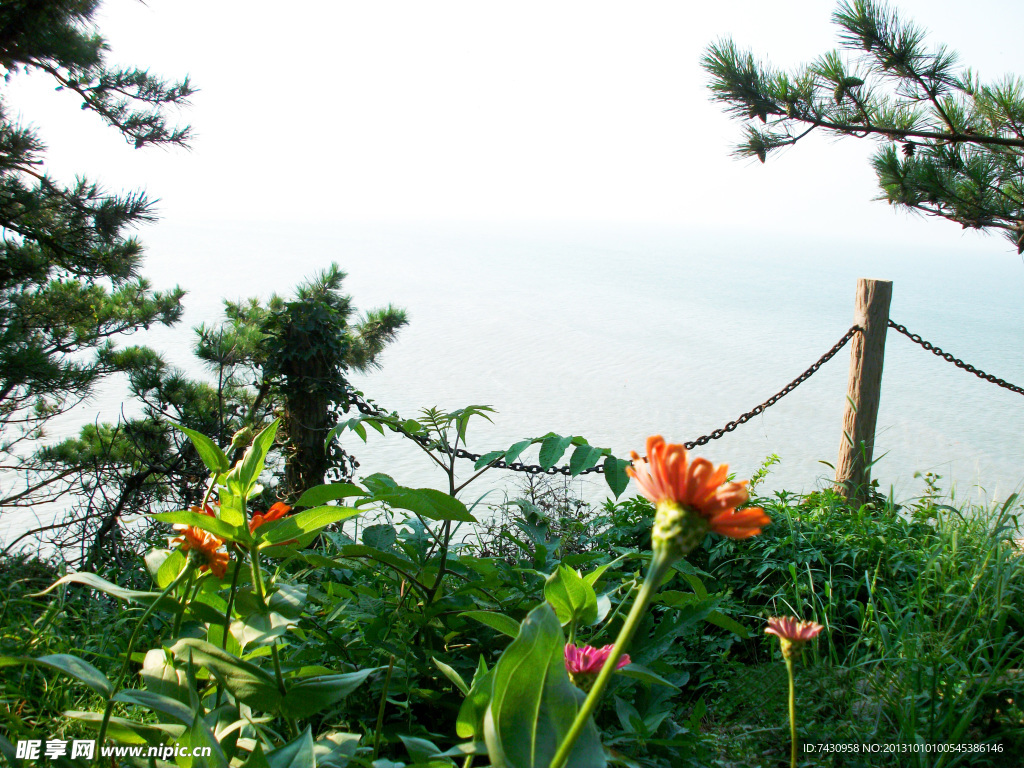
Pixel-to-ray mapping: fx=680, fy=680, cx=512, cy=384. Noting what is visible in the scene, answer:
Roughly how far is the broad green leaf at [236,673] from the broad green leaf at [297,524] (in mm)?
107

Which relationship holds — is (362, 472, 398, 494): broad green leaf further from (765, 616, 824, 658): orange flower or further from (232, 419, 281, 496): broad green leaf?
(765, 616, 824, 658): orange flower

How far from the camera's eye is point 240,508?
0.66 m

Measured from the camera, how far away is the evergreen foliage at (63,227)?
2.51m

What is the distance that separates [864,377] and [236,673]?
2829 mm

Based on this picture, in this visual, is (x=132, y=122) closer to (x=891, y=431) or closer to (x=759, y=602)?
(x=759, y=602)

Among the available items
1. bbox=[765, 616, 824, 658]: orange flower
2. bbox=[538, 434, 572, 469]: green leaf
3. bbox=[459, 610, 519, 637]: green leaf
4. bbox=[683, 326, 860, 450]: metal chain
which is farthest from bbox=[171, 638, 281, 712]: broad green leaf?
bbox=[683, 326, 860, 450]: metal chain

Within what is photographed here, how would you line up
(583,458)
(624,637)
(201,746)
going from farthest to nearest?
(583,458), (201,746), (624,637)

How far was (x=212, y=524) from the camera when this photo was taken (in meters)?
0.63

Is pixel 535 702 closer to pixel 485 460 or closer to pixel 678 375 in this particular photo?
pixel 485 460

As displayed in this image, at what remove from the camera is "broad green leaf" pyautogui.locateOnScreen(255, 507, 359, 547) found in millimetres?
665

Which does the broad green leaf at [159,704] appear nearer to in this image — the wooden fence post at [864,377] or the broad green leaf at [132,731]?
the broad green leaf at [132,731]

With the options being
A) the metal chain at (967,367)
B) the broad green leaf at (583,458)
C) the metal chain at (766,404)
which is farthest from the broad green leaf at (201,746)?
the metal chain at (967,367)

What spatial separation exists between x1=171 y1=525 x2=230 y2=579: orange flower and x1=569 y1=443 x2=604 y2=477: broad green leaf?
582mm

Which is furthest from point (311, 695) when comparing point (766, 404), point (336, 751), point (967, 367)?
point (967, 367)
